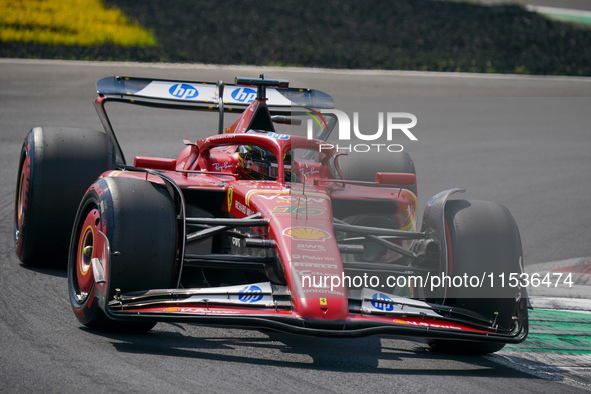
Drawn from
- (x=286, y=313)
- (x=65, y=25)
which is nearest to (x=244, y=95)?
(x=286, y=313)

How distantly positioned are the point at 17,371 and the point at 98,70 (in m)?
11.8

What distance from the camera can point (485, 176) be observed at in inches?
471

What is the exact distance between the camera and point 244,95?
8812 millimetres

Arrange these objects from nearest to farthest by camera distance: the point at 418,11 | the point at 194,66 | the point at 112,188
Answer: the point at 112,188, the point at 194,66, the point at 418,11

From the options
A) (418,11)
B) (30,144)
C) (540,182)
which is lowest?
(540,182)

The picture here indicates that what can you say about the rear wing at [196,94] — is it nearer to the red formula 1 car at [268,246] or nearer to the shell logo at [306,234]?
the red formula 1 car at [268,246]

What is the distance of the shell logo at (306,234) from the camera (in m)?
5.11

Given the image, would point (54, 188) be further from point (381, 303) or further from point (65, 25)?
point (65, 25)

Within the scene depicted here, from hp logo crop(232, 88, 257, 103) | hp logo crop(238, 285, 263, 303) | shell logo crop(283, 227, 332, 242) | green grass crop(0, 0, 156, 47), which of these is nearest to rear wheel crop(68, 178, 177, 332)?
hp logo crop(238, 285, 263, 303)

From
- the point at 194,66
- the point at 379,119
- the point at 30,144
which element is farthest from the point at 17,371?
the point at 194,66

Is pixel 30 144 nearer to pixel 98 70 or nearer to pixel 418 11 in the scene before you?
pixel 98 70

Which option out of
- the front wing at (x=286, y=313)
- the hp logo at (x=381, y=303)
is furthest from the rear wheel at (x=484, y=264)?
the hp logo at (x=381, y=303)

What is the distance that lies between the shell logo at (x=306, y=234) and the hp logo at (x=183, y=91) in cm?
365

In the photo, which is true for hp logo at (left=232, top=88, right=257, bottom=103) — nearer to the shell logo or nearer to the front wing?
the shell logo
